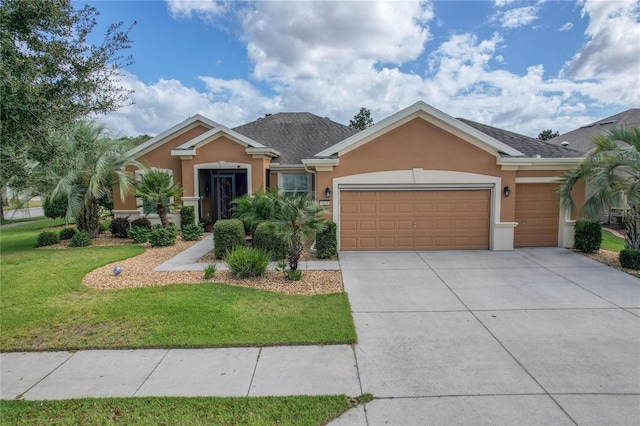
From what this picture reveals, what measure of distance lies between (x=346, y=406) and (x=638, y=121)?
26.2 meters

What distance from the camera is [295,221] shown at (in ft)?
28.6

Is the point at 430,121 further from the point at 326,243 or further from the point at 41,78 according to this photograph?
the point at 41,78

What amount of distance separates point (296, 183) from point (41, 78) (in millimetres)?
12172

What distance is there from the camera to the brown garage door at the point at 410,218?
12.1 metres

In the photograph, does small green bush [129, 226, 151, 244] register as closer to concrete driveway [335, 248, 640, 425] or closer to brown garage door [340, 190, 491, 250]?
brown garage door [340, 190, 491, 250]

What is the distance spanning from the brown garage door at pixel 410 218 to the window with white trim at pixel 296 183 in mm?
4399

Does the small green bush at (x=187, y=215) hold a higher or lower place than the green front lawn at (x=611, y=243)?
higher

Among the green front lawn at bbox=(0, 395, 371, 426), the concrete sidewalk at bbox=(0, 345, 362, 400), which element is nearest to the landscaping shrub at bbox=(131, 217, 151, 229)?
the concrete sidewalk at bbox=(0, 345, 362, 400)

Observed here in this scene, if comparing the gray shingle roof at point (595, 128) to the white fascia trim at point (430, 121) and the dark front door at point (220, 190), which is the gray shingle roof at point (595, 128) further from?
the dark front door at point (220, 190)

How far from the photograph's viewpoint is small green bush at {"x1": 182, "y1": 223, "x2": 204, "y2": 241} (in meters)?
14.4

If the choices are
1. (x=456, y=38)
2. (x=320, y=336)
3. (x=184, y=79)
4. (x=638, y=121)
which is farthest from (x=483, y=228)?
(x=638, y=121)

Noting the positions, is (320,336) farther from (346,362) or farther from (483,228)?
(483,228)

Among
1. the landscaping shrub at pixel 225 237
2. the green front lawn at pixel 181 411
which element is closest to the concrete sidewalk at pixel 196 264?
the landscaping shrub at pixel 225 237

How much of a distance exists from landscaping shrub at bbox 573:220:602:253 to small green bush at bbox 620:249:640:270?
163 cm
